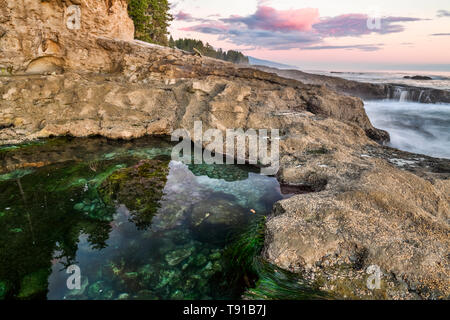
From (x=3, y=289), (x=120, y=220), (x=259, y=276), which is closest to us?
(x=3, y=289)

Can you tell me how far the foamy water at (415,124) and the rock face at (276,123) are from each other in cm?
184

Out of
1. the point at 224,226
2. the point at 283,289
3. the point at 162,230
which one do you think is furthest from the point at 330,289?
the point at 162,230

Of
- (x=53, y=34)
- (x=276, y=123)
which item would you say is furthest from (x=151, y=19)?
(x=276, y=123)

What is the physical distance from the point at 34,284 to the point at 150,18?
32500mm

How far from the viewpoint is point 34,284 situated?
3.25 meters

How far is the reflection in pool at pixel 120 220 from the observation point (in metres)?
3.30

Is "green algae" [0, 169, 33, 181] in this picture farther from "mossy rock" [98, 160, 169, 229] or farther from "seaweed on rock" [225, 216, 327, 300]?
"seaweed on rock" [225, 216, 327, 300]

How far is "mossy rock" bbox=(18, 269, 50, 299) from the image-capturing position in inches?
122

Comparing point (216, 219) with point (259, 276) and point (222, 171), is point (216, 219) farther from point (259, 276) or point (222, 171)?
point (222, 171)

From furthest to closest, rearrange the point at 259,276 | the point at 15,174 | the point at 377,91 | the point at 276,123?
the point at 377,91, the point at 276,123, the point at 15,174, the point at 259,276

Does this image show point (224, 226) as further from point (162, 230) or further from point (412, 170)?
point (412, 170)

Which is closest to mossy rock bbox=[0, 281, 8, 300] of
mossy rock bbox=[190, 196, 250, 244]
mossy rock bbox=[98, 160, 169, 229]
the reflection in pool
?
the reflection in pool

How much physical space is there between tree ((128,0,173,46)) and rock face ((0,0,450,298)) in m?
14.6

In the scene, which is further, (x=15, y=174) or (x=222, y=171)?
(x=222, y=171)
